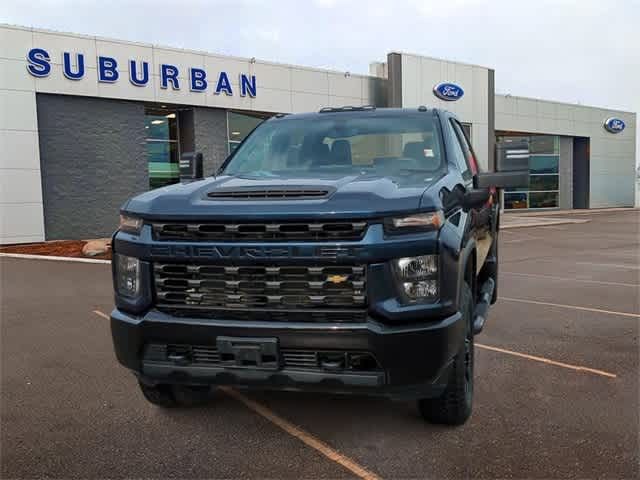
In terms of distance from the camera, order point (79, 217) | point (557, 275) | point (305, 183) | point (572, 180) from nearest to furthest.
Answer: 1. point (305, 183)
2. point (557, 275)
3. point (79, 217)
4. point (572, 180)

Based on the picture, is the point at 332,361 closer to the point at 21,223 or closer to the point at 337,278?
the point at 337,278

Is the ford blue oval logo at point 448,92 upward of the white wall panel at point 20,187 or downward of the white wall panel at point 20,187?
upward

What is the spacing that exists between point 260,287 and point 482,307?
2.31 m

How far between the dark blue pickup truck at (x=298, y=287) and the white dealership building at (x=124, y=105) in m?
13.4

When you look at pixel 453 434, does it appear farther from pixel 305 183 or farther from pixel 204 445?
pixel 305 183

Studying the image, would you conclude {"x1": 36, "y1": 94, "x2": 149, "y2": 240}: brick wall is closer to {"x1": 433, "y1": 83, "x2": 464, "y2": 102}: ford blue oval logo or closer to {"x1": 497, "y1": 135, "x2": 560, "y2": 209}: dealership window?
{"x1": 433, "y1": 83, "x2": 464, "y2": 102}: ford blue oval logo

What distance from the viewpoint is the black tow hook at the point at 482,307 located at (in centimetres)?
398

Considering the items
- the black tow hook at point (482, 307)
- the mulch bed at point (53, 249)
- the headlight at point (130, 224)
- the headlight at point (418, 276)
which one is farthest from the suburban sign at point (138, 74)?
the headlight at point (418, 276)

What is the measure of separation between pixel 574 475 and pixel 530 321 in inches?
144

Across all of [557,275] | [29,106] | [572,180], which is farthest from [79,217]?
[572,180]

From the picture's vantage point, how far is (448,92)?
27.4 meters

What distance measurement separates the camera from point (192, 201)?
3.10 metres

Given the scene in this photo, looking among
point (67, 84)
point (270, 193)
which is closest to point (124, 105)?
point (67, 84)

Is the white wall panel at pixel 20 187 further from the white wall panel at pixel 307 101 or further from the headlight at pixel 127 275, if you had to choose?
the headlight at pixel 127 275
